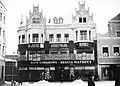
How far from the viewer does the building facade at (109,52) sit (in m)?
6.34

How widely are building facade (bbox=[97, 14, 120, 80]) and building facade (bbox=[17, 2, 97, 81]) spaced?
225 mm

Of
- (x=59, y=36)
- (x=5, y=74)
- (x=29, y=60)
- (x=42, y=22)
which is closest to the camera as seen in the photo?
(x=5, y=74)

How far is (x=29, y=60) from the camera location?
243 inches

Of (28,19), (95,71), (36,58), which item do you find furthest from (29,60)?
(95,71)

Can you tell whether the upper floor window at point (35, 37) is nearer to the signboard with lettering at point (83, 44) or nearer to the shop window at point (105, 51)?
the signboard with lettering at point (83, 44)

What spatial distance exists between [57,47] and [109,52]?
59.5 inches

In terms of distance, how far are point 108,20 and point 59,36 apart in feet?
5.90

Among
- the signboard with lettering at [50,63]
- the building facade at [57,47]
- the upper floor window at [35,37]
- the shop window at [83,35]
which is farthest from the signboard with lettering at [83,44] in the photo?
the upper floor window at [35,37]

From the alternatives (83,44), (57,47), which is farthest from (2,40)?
(83,44)

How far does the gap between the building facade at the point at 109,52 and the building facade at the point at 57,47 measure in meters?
0.23

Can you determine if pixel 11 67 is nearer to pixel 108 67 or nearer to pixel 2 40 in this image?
pixel 2 40

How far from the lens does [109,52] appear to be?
23.6 feet

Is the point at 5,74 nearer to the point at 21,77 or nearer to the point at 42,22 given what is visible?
the point at 21,77

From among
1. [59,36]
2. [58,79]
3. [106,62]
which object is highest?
[59,36]
